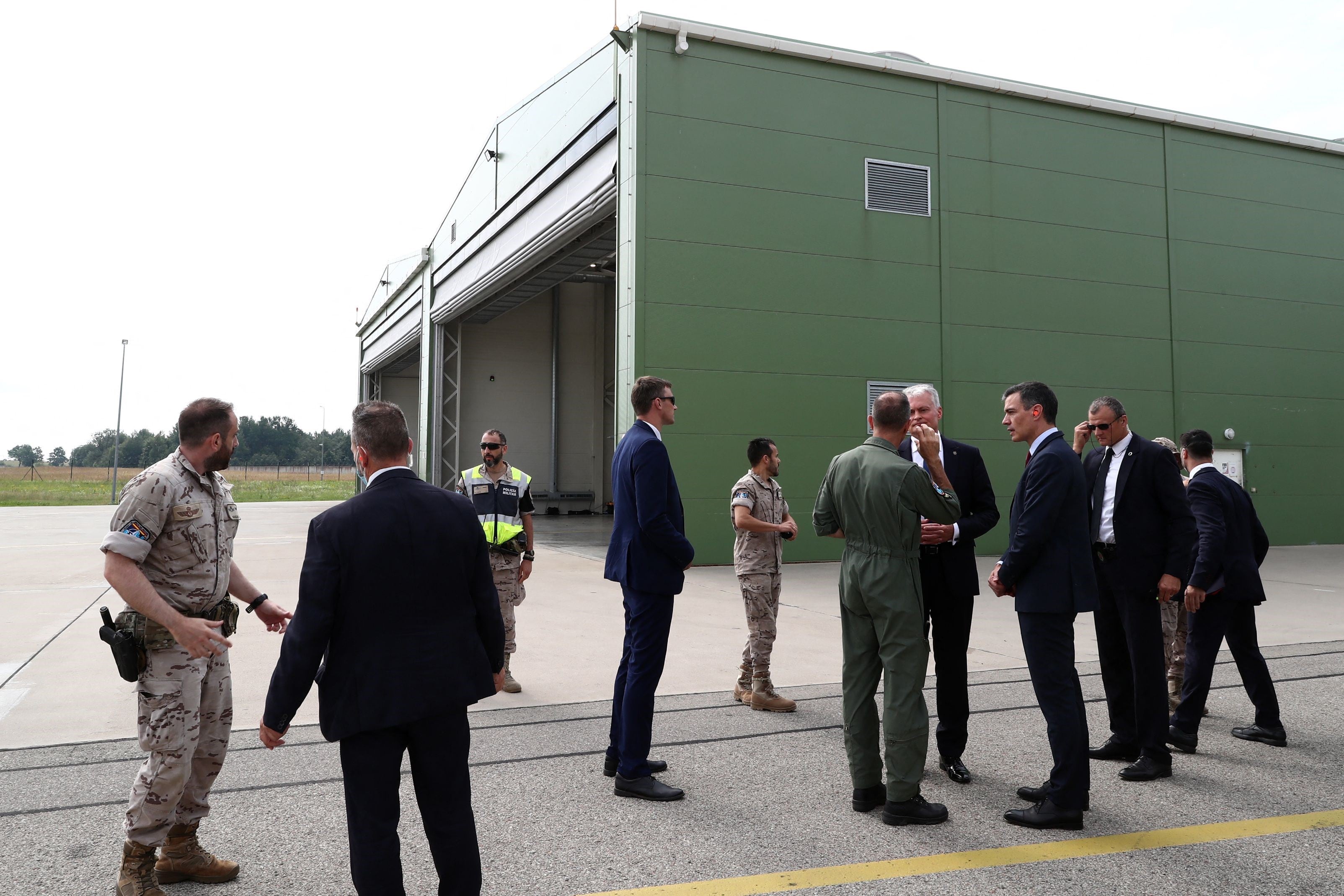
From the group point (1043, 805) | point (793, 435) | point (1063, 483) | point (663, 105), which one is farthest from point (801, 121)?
point (1043, 805)

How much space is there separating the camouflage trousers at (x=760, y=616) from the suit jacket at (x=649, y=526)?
1540 mm

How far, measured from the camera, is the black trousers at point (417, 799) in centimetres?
249

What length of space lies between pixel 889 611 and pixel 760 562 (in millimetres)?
2151

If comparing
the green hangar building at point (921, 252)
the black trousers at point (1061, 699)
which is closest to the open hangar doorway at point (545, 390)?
the green hangar building at point (921, 252)

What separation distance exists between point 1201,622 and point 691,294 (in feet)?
32.9

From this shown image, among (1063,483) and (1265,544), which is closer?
(1063,483)

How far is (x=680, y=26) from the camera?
45.7ft

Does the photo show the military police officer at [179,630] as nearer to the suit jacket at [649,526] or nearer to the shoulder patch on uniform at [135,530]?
the shoulder patch on uniform at [135,530]

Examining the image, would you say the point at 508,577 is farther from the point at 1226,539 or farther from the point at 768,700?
the point at 1226,539

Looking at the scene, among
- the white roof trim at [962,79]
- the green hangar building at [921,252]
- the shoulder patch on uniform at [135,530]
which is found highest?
the white roof trim at [962,79]

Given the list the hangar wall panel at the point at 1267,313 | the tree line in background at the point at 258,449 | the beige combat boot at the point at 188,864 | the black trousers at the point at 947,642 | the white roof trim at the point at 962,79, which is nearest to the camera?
the beige combat boot at the point at 188,864

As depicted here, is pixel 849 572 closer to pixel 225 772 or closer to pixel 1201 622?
pixel 1201 622

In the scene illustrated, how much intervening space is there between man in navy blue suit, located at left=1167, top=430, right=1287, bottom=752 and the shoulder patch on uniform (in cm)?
507

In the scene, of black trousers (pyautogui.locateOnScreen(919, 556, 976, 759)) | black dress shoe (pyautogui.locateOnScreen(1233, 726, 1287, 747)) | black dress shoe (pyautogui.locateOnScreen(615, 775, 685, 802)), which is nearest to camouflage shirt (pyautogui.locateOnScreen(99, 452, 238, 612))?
black dress shoe (pyautogui.locateOnScreen(615, 775, 685, 802))
